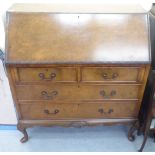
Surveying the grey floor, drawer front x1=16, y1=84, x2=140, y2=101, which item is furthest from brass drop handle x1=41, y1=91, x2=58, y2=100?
the grey floor

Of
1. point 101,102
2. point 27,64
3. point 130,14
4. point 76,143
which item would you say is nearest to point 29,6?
point 27,64

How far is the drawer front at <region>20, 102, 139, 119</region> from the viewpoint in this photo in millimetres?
1429

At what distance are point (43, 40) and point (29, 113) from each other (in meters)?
0.60

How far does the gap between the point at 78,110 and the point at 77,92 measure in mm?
183

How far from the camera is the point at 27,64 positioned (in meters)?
1.20

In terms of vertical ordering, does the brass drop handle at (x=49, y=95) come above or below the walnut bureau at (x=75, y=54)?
below

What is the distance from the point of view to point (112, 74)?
4.15 feet

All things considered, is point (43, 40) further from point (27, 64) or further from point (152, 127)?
point (152, 127)

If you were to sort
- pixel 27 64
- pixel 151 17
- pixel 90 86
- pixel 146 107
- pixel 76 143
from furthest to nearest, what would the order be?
1. pixel 76 143
2. pixel 146 107
3. pixel 151 17
4. pixel 90 86
5. pixel 27 64

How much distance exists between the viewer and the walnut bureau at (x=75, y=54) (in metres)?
1.21

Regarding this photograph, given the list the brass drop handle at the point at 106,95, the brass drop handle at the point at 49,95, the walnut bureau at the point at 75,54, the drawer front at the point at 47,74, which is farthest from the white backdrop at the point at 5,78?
the brass drop handle at the point at 106,95

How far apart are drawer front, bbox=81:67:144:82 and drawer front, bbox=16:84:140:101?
2.4 inches

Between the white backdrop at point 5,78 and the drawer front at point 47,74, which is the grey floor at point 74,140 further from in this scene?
the drawer front at point 47,74

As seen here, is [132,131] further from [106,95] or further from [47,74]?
[47,74]
